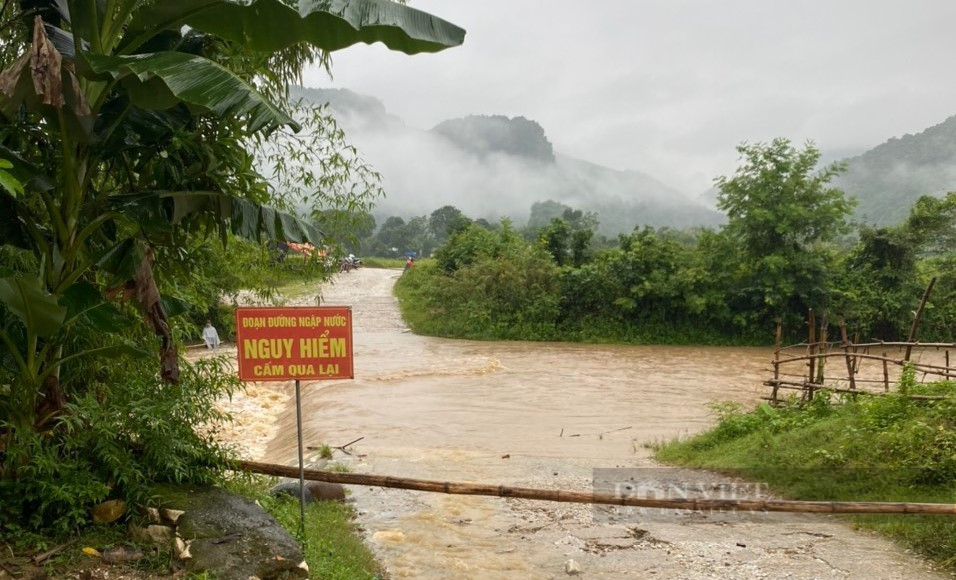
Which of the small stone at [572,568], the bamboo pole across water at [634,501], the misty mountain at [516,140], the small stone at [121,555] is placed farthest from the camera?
the misty mountain at [516,140]

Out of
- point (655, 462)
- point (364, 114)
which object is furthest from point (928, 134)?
point (655, 462)

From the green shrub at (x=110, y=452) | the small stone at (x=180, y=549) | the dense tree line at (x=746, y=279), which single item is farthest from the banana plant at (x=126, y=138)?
the dense tree line at (x=746, y=279)

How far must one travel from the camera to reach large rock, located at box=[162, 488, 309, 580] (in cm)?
358

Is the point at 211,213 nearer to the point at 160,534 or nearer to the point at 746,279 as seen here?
the point at 160,534

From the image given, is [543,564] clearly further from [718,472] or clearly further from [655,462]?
[655,462]

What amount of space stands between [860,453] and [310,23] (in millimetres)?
6700

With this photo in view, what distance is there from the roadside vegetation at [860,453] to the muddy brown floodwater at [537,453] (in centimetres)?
35

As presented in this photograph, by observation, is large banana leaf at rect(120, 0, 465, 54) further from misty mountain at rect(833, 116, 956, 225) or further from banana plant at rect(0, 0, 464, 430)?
misty mountain at rect(833, 116, 956, 225)

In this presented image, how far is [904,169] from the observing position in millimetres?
133375

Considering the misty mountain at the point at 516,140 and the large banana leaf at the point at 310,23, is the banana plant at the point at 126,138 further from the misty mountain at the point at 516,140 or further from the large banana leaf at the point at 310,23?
the misty mountain at the point at 516,140

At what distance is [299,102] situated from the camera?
17.1ft

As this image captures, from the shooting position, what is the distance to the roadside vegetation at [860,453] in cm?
596

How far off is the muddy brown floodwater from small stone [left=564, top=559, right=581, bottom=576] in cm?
1

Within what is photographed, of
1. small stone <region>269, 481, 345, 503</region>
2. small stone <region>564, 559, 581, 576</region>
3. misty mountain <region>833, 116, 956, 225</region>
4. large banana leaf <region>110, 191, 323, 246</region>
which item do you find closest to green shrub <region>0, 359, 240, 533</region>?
large banana leaf <region>110, 191, 323, 246</region>
